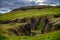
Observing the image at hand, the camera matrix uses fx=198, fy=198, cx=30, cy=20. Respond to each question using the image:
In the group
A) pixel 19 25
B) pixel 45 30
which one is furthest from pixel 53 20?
pixel 19 25

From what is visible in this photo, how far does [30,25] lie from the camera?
4.99 m

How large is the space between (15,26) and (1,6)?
0.94 m

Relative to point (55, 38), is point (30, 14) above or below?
above

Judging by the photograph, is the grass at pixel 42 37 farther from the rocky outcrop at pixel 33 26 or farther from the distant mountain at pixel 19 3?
the distant mountain at pixel 19 3

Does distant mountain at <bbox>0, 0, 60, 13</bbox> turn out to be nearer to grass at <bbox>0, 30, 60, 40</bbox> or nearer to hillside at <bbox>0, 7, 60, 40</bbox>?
hillside at <bbox>0, 7, 60, 40</bbox>

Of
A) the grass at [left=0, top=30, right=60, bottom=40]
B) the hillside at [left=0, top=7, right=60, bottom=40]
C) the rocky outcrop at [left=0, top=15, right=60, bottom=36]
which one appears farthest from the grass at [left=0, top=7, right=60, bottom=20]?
the grass at [left=0, top=30, right=60, bottom=40]

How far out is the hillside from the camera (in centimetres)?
471

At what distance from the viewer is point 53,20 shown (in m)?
5.07

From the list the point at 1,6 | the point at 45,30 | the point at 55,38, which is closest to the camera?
the point at 55,38

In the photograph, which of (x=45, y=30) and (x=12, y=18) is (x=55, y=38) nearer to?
(x=45, y=30)

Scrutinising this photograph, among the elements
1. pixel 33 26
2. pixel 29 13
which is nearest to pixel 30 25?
pixel 33 26

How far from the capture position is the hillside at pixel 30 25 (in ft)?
15.4

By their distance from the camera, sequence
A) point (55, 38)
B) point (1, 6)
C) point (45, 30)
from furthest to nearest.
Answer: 1. point (1, 6)
2. point (45, 30)
3. point (55, 38)

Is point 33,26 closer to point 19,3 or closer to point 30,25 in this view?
point 30,25
